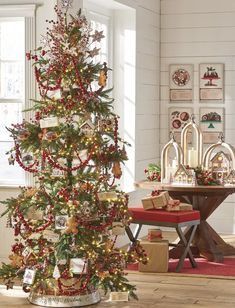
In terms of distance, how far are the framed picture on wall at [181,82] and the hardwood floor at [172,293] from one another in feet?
10.2

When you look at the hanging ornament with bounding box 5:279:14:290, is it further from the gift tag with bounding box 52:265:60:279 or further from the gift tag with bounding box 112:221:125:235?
the gift tag with bounding box 112:221:125:235

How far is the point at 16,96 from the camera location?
7.48 metres

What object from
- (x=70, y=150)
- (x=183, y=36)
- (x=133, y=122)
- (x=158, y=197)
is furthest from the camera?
(x=183, y=36)

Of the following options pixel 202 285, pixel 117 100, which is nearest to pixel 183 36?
pixel 117 100

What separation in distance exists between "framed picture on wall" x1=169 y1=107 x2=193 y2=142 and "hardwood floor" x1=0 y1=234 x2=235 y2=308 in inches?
115

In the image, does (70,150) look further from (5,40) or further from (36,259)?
(5,40)

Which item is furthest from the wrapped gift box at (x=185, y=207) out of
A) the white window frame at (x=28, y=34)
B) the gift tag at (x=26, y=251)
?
the gift tag at (x=26, y=251)

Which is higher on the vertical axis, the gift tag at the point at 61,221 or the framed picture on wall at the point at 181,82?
the framed picture on wall at the point at 181,82

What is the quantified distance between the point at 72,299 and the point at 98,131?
1190mm

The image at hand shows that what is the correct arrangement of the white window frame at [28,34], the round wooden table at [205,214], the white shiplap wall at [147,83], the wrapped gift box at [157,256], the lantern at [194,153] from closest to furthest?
1. the white window frame at [28,34]
2. the wrapped gift box at [157,256]
3. the round wooden table at [205,214]
4. the lantern at [194,153]
5. the white shiplap wall at [147,83]

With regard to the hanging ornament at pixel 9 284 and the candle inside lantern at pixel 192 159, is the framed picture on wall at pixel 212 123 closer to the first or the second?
the candle inside lantern at pixel 192 159

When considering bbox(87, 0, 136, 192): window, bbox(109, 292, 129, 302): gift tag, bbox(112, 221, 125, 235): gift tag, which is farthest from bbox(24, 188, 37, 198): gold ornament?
bbox(87, 0, 136, 192): window

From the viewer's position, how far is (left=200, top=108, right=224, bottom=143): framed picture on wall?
9664 millimetres

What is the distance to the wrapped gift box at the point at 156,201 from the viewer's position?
7.36m
